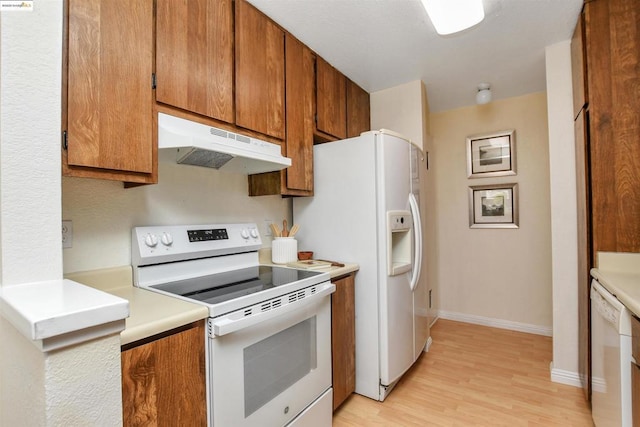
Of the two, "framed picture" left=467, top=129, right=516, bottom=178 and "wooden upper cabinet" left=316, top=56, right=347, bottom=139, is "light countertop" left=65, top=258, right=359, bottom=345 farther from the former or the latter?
"framed picture" left=467, top=129, right=516, bottom=178

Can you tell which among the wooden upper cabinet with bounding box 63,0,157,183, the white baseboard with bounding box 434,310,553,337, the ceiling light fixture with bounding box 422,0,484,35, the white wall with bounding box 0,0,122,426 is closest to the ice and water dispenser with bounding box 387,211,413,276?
the ceiling light fixture with bounding box 422,0,484,35

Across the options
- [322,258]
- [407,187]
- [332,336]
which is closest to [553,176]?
[407,187]

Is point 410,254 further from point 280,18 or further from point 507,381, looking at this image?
point 280,18

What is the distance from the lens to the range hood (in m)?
1.26

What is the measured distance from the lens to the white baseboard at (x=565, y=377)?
2045 millimetres

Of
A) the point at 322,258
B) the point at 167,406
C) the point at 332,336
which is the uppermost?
the point at 322,258

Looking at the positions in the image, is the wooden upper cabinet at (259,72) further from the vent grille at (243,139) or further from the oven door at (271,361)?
the oven door at (271,361)

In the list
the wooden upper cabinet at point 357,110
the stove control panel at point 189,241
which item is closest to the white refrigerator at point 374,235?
the stove control panel at point 189,241

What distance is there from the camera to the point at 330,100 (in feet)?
7.57

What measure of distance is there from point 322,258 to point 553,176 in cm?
167

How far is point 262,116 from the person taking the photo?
1.73 m

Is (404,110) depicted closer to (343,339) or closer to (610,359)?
(343,339)

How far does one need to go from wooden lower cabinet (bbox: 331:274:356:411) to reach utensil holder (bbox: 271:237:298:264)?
0.39 m

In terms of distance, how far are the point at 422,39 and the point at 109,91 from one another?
71.8 inches
